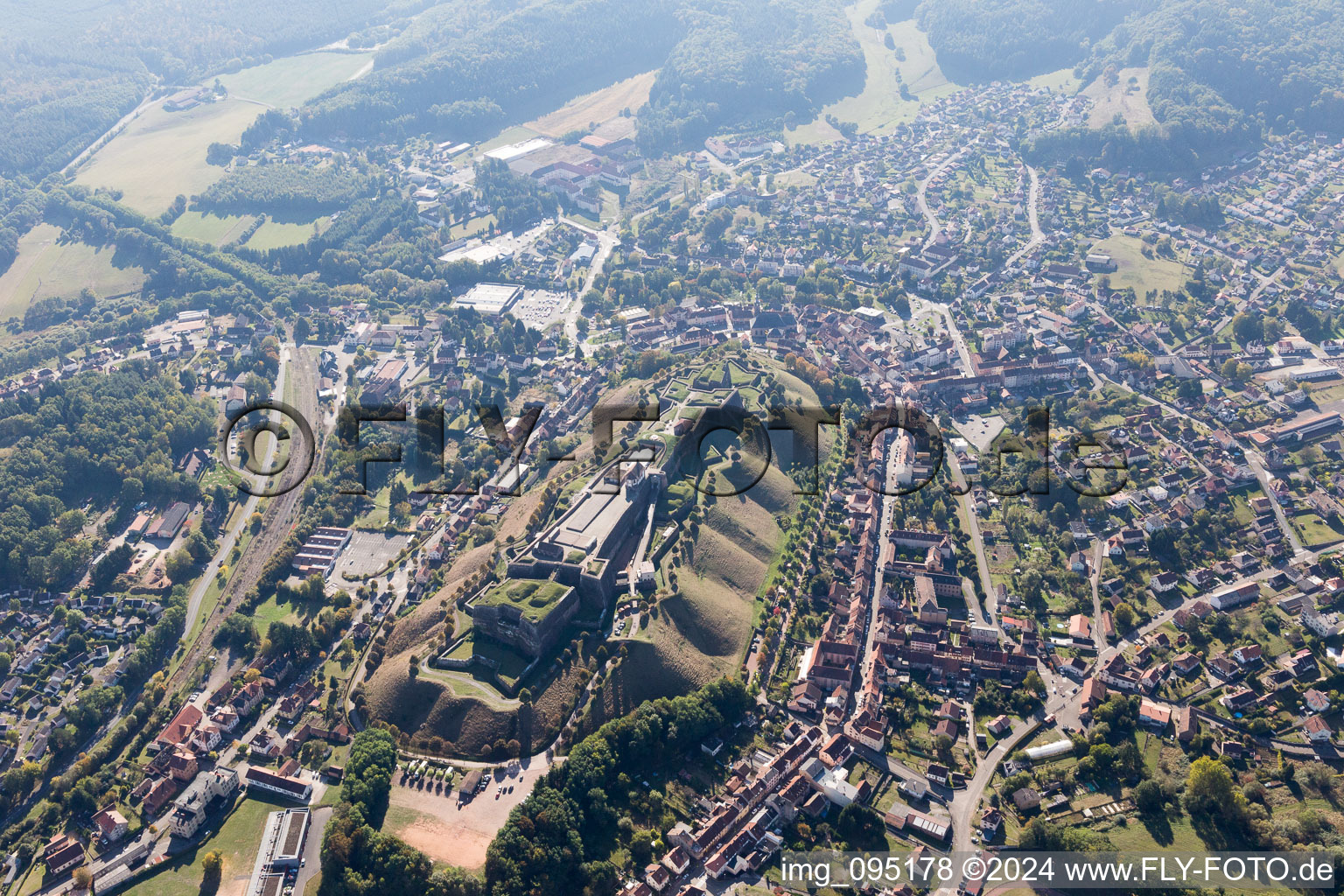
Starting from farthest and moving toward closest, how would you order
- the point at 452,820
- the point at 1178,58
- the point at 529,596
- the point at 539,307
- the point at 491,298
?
the point at 1178,58
the point at 491,298
the point at 539,307
the point at 529,596
the point at 452,820

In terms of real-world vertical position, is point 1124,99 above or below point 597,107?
below

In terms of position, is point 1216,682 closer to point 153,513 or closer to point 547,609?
point 547,609

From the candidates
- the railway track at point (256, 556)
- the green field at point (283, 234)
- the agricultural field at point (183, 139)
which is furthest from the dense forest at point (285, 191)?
the railway track at point (256, 556)

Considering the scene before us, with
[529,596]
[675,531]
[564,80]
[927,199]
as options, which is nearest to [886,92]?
[927,199]

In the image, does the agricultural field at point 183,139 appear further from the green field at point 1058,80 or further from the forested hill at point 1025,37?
the green field at point 1058,80

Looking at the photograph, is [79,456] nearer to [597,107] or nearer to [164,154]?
[164,154]

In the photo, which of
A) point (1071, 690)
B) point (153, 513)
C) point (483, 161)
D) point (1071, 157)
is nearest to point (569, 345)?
point (153, 513)

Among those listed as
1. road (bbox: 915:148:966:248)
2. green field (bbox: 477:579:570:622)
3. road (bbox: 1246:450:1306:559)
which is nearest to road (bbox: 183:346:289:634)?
green field (bbox: 477:579:570:622)
